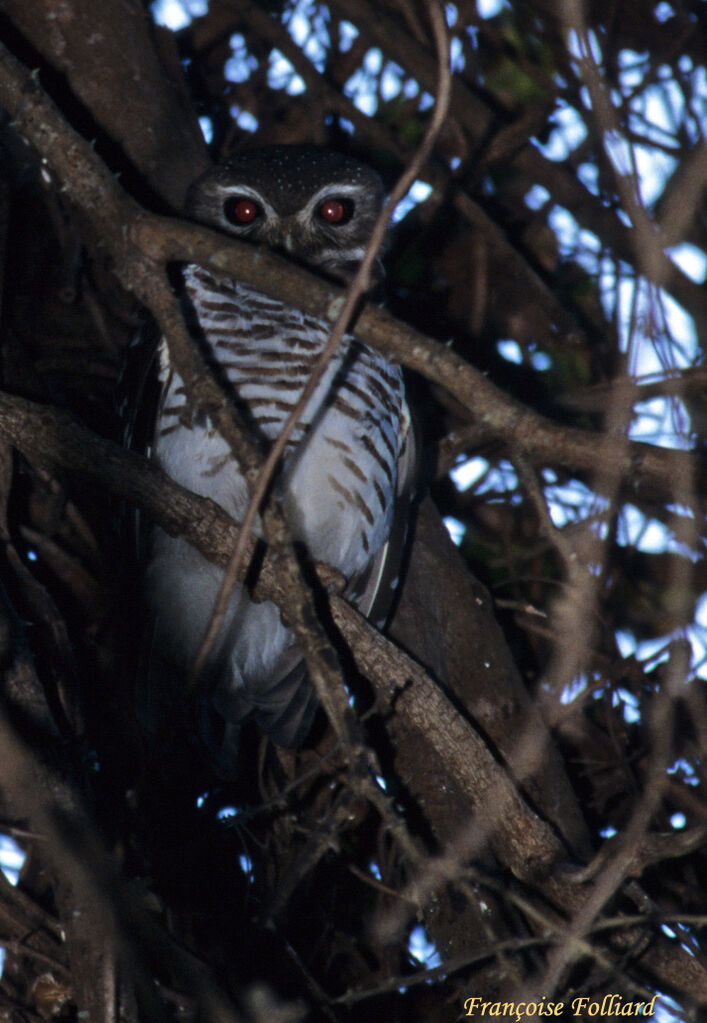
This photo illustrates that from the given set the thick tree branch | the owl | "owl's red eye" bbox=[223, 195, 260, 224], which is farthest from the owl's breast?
the thick tree branch

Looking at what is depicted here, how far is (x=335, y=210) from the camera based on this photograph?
3.07 m

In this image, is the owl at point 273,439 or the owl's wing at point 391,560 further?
the owl's wing at point 391,560

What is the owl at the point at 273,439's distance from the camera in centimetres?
258

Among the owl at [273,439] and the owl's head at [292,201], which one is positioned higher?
the owl's head at [292,201]

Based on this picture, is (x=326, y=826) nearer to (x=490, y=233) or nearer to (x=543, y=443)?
(x=543, y=443)

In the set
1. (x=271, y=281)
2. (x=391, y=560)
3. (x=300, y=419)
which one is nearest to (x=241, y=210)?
(x=300, y=419)

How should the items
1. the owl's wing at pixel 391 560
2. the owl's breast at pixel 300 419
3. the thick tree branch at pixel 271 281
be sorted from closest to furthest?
the thick tree branch at pixel 271 281 < the owl's breast at pixel 300 419 < the owl's wing at pixel 391 560

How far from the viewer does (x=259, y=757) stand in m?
2.97

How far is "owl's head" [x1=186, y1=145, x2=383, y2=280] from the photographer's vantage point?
9.77 ft

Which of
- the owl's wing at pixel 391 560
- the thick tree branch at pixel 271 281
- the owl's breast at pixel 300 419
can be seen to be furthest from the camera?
the owl's wing at pixel 391 560

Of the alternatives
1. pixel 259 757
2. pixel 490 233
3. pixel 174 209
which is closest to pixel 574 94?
pixel 490 233

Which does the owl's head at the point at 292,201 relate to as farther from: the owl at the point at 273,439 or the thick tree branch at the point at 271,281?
the thick tree branch at the point at 271,281

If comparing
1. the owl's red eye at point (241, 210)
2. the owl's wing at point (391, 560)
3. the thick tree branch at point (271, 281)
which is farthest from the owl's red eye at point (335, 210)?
the thick tree branch at point (271, 281)

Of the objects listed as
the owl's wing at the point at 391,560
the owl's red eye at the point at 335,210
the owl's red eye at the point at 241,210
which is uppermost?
the owl's red eye at the point at 335,210
